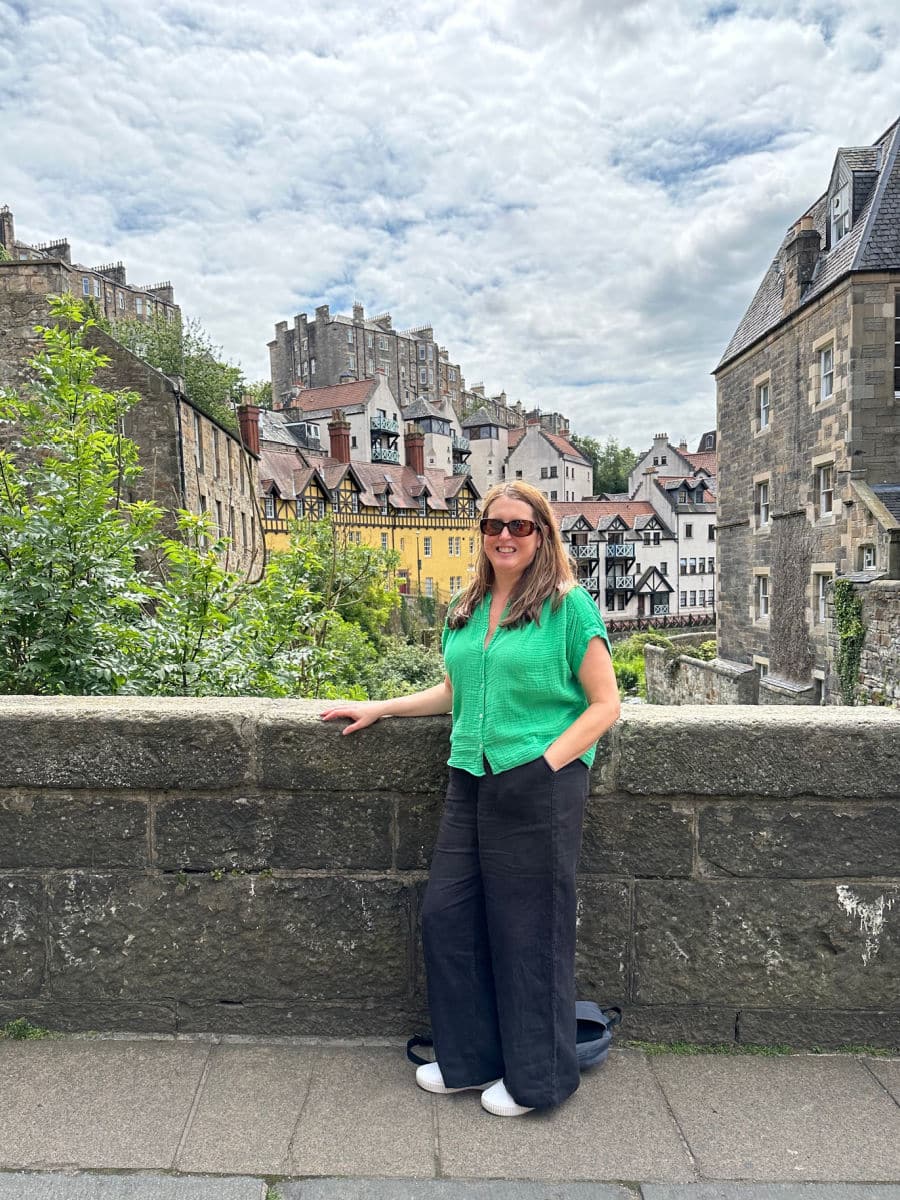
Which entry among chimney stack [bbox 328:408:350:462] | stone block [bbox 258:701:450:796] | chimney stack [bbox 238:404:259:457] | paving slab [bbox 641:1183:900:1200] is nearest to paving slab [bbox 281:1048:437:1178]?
paving slab [bbox 641:1183:900:1200]

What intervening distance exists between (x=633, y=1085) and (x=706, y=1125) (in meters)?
0.25

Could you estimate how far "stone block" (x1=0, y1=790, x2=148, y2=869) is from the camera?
2824 millimetres

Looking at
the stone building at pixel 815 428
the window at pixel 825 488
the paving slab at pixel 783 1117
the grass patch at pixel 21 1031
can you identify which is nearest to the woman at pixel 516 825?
the paving slab at pixel 783 1117

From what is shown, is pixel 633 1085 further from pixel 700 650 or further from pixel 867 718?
pixel 700 650

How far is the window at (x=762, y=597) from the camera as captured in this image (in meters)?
28.3

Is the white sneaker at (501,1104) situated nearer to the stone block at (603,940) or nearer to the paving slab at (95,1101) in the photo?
the stone block at (603,940)

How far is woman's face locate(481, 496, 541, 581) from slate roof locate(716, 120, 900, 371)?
21.7m

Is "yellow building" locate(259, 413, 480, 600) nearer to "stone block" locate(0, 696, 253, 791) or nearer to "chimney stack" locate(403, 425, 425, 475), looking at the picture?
"chimney stack" locate(403, 425, 425, 475)

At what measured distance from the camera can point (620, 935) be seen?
2.83 m

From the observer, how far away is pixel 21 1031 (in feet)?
9.27

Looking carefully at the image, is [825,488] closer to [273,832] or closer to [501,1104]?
[273,832]

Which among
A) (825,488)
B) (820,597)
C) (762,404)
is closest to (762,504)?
(762,404)

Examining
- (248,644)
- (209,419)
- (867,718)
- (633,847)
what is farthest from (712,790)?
(209,419)

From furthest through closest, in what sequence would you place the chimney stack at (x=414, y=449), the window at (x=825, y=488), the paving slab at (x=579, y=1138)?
the chimney stack at (x=414, y=449), the window at (x=825, y=488), the paving slab at (x=579, y=1138)
